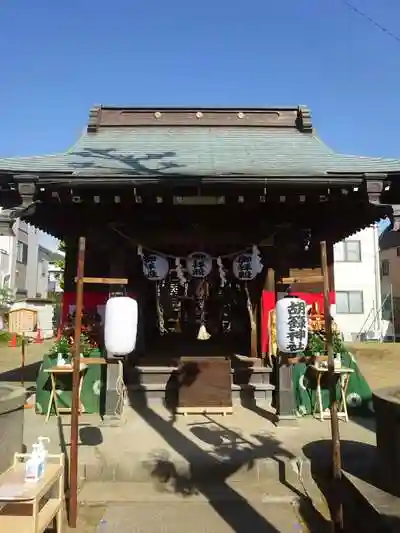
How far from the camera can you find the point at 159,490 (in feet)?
16.9

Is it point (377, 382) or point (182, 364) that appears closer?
point (182, 364)

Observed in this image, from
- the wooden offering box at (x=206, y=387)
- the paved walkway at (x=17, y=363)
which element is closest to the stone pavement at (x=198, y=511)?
the wooden offering box at (x=206, y=387)

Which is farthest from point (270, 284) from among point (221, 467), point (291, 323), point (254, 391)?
point (221, 467)

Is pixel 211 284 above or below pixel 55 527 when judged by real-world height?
above

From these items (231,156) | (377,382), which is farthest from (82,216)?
(377,382)

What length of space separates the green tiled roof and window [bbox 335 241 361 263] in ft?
57.2

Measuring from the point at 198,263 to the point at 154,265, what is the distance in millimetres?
840

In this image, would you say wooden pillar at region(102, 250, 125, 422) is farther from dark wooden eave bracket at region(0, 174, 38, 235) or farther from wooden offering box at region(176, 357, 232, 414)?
dark wooden eave bracket at region(0, 174, 38, 235)

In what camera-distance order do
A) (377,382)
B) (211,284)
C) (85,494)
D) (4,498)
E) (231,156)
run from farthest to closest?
(377,382) → (211,284) → (231,156) → (85,494) → (4,498)

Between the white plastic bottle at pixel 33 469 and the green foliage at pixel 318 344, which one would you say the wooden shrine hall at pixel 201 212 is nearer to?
the green foliage at pixel 318 344

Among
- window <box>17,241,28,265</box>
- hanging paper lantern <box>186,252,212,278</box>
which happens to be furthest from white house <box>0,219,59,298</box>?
hanging paper lantern <box>186,252,212,278</box>

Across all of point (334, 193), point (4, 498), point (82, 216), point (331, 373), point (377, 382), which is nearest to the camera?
point (4, 498)

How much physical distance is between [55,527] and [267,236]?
563 centimetres

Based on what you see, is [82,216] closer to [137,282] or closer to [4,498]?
[137,282]
